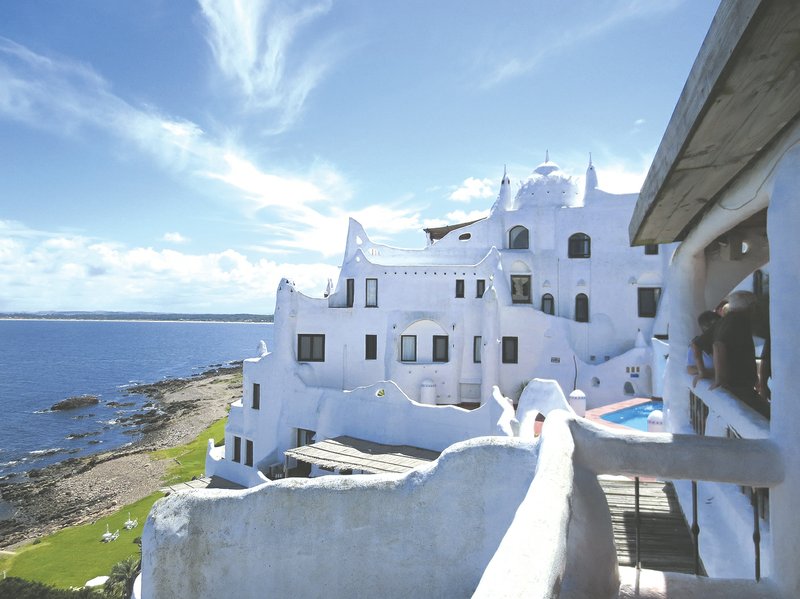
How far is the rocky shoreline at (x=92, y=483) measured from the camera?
98.0ft

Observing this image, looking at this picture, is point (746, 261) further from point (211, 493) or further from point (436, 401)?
point (436, 401)

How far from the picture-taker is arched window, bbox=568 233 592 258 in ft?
94.4

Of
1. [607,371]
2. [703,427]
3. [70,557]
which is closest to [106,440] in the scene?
[70,557]

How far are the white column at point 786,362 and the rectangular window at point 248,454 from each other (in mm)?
25968

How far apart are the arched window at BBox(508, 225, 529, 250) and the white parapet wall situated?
83.8 feet

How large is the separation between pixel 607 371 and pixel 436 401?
29.5 feet

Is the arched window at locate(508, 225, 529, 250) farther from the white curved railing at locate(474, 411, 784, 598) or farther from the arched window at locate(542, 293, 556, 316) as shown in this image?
the white curved railing at locate(474, 411, 784, 598)

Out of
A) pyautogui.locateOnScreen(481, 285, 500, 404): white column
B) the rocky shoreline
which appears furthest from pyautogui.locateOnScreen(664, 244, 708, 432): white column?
the rocky shoreline

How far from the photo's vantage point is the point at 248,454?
1016 inches

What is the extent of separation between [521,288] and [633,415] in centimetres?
1225

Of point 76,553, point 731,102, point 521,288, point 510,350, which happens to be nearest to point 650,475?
point 731,102

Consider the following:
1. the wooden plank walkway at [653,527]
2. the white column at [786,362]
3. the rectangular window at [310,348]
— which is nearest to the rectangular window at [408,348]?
the rectangular window at [310,348]

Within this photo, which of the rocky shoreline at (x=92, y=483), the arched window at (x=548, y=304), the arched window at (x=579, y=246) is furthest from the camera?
the rocky shoreline at (x=92, y=483)

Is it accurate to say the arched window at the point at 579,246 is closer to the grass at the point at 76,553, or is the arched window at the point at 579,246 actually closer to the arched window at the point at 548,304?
the arched window at the point at 548,304
